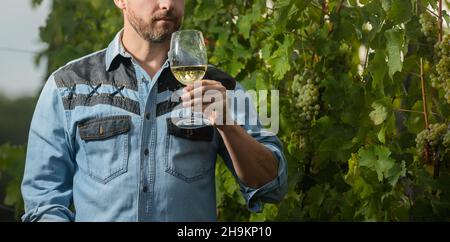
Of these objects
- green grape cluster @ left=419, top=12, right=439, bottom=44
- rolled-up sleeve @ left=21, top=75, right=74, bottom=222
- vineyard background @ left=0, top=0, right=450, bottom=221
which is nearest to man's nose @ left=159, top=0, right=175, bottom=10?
rolled-up sleeve @ left=21, top=75, right=74, bottom=222

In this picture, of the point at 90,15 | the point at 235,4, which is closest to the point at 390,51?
the point at 235,4

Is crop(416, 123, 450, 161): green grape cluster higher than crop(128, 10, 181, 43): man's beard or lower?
lower

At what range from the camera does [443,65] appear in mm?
3717

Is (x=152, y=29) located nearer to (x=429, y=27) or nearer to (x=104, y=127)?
(x=104, y=127)

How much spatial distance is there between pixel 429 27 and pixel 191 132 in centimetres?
100

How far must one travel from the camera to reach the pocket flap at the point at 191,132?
346 centimetres

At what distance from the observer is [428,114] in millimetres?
4043

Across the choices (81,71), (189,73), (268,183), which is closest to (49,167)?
(81,71)

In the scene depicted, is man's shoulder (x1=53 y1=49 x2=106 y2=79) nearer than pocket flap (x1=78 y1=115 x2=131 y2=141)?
No

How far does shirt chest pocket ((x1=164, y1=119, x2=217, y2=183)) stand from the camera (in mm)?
3438

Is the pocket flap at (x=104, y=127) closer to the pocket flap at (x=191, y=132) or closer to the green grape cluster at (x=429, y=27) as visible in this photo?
the pocket flap at (x=191, y=132)

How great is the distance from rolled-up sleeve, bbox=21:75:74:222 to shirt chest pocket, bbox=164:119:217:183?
35 centimetres

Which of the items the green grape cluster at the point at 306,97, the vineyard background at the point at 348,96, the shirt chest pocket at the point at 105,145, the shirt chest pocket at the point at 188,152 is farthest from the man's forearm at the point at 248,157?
the green grape cluster at the point at 306,97

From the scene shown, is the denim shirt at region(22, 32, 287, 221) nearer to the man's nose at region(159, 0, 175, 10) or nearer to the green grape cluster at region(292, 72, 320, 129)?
the man's nose at region(159, 0, 175, 10)
